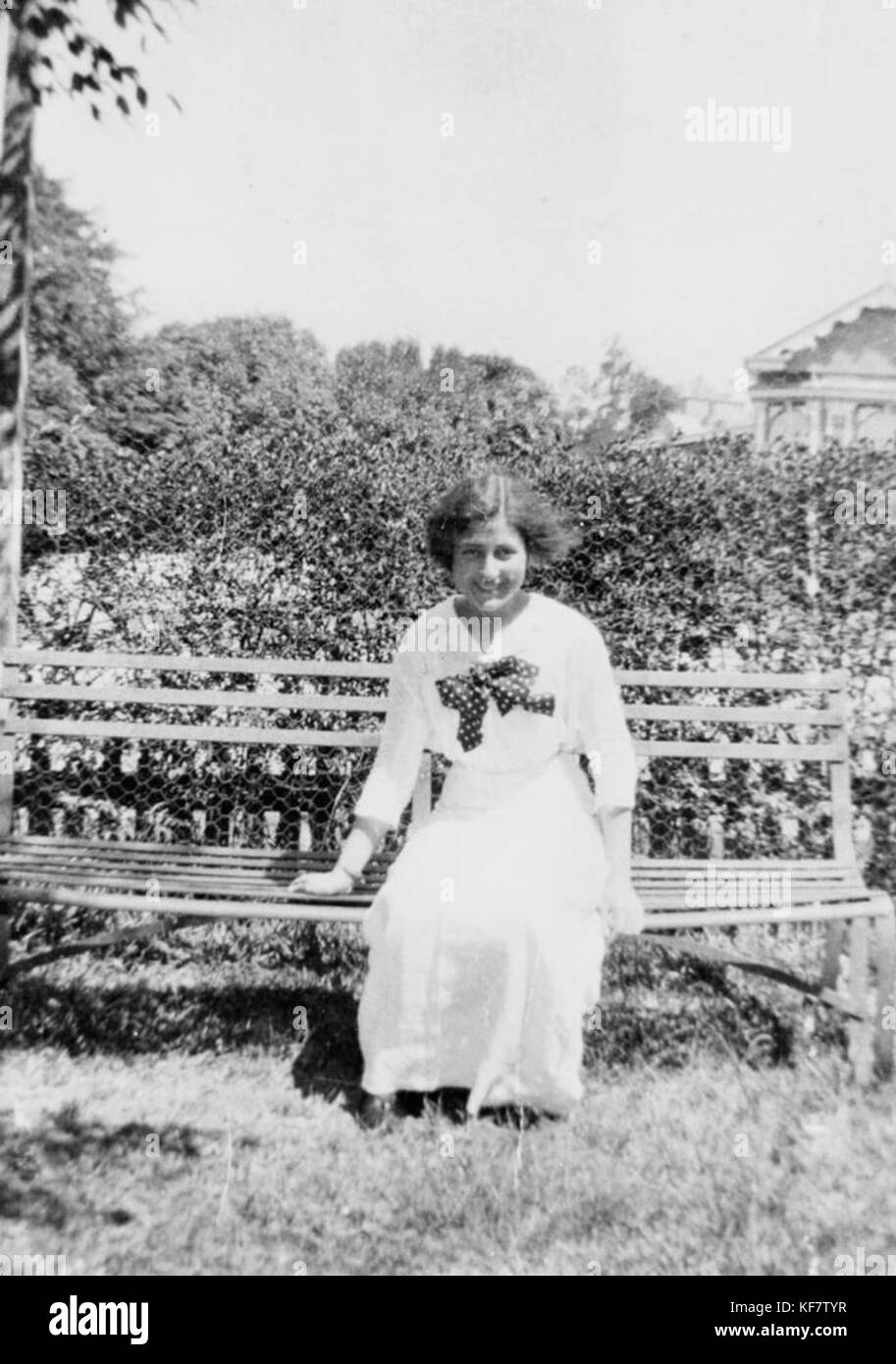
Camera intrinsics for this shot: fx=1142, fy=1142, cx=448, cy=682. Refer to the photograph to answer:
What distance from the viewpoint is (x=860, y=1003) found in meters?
3.29

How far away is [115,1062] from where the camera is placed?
11.3ft

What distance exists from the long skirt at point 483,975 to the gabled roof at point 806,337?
5.54 m

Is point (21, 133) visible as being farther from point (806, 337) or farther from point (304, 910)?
point (806, 337)

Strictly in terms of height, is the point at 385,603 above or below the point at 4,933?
above

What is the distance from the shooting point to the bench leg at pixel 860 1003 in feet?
10.9

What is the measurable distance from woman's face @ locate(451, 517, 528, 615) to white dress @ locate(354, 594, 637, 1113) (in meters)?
0.15

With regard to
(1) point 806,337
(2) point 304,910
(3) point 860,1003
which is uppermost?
(1) point 806,337

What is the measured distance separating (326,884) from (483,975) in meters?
0.56

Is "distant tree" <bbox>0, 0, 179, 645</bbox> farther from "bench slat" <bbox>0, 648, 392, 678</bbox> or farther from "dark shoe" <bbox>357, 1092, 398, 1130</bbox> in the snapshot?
"dark shoe" <bbox>357, 1092, 398, 1130</bbox>

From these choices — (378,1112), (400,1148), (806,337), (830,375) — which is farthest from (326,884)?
(806,337)
